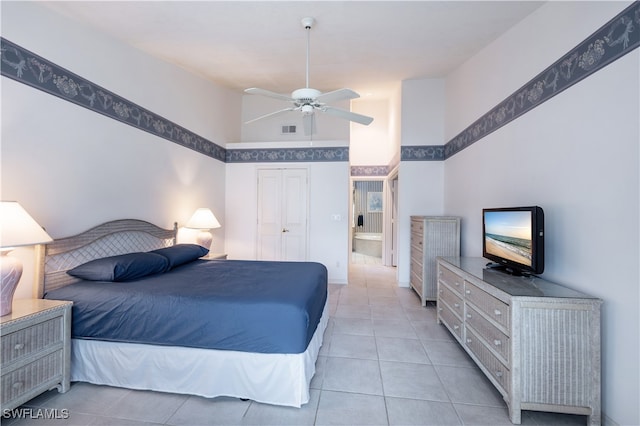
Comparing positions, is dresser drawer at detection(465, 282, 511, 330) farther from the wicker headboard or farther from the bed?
the wicker headboard

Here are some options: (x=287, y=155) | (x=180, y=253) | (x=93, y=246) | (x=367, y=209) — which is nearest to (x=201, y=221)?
(x=180, y=253)

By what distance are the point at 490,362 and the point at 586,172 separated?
1430mm

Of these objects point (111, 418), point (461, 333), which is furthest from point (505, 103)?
point (111, 418)

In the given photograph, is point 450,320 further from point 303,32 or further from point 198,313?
point 303,32

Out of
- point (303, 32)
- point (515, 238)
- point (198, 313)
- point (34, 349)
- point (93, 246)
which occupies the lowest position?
point (34, 349)

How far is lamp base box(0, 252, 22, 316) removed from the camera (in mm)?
1585

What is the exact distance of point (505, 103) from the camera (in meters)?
2.66

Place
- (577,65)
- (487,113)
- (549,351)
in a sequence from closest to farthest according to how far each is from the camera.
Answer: (549,351), (577,65), (487,113)

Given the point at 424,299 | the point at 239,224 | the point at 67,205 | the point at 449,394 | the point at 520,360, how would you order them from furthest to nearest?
the point at 239,224 < the point at 424,299 < the point at 67,205 < the point at 449,394 < the point at 520,360

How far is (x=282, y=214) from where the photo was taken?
15.9 feet

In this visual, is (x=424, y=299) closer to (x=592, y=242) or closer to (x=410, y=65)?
(x=592, y=242)

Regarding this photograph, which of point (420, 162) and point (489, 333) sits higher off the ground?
point (420, 162)

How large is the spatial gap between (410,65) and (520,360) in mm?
3698

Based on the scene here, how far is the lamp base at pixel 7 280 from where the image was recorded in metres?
1.58
